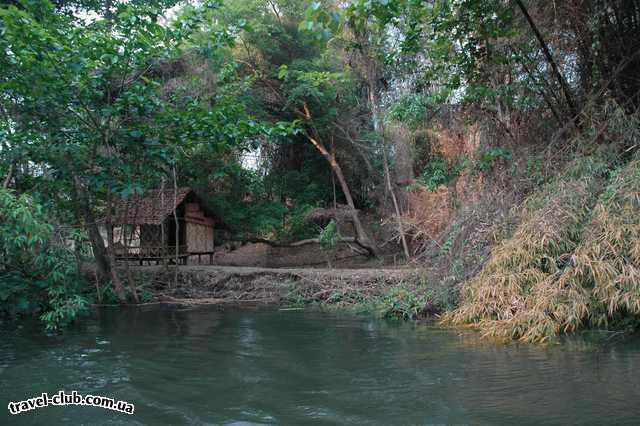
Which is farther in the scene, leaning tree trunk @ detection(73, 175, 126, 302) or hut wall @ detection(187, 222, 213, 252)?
hut wall @ detection(187, 222, 213, 252)

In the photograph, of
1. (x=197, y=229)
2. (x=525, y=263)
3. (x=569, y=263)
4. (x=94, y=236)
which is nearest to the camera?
(x=569, y=263)

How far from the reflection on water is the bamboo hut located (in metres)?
6.30

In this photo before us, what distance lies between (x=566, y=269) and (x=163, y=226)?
11.0m

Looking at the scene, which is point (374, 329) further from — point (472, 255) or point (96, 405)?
point (96, 405)

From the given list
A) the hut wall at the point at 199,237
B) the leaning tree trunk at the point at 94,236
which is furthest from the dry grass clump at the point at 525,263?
the hut wall at the point at 199,237

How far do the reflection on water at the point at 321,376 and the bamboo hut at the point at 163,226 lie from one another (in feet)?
20.7

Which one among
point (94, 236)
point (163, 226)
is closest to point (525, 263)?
point (94, 236)

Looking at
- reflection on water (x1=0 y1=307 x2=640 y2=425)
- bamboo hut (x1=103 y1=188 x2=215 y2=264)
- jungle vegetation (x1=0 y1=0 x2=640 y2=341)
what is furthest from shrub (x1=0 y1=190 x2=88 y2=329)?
bamboo hut (x1=103 y1=188 x2=215 y2=264)

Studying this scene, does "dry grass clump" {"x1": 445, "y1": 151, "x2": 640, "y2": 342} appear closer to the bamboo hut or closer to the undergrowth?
the undergrowth

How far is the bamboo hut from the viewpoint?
50.5ft

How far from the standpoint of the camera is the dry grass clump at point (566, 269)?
288 inches

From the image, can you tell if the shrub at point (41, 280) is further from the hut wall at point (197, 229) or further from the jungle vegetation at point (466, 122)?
the hut wall at point (197, 229)

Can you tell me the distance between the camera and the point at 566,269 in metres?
7.68

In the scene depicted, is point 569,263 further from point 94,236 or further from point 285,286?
point 94,236
